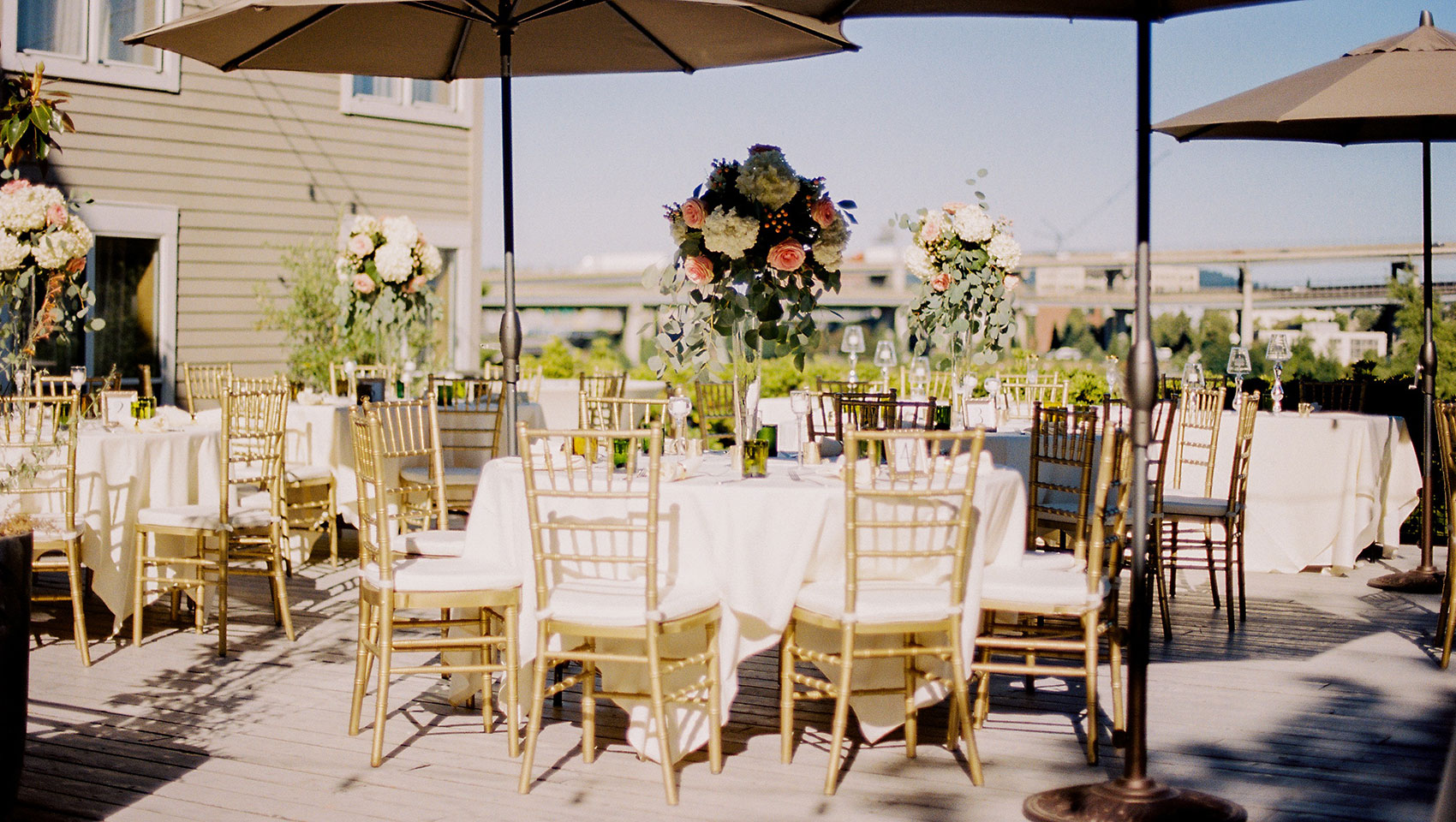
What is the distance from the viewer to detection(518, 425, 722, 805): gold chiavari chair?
3578 millimetres

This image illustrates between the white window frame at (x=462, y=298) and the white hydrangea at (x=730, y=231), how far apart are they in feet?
24.8

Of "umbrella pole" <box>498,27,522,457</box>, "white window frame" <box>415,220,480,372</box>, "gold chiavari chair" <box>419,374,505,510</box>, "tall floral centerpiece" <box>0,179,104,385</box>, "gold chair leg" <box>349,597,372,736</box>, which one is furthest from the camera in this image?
"white window frame" <box>415,220,480,372</box>

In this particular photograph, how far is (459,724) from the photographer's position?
4383 millimetres

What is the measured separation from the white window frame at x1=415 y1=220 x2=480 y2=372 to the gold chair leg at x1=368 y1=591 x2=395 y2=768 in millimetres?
7620

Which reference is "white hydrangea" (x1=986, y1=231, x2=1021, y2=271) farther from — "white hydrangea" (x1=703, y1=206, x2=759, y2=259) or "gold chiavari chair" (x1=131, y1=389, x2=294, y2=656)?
"gold chiavari chair" (x1=131, y1=389, x2=294, y2=656)

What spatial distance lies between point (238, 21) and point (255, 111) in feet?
20.1

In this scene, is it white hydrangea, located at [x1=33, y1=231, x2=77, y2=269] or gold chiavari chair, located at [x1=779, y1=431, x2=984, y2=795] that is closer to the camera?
gold chiavari chair, located at [x1=779, y1=431, x2=984, y2=795]

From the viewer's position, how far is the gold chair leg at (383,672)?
3.86 m

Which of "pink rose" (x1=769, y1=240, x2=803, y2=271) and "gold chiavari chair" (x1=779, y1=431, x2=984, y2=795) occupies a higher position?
"pink rose" (x1=769, y1=240, x2=803, y2=271)

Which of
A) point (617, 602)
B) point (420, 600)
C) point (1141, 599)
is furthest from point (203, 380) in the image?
point (1141, 599)

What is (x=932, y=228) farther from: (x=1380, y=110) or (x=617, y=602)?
(x=617, y=602)

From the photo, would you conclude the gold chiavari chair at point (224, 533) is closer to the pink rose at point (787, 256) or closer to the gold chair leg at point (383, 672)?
the gold chair leg at point (383, 672)

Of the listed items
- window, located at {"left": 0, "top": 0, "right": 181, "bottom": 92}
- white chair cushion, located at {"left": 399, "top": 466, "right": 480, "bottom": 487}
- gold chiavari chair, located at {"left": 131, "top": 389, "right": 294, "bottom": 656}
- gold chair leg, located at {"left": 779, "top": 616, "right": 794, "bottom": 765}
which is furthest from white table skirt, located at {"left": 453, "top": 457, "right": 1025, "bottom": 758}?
window, located at {"left": 0, "top": 0, "right": 181, "bottom": 92}

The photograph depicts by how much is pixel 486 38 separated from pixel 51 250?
228 centimetres
